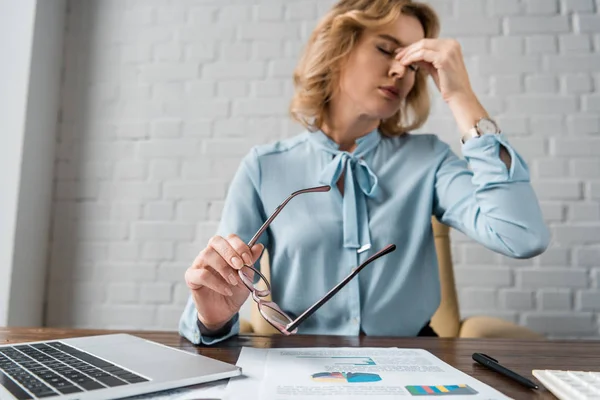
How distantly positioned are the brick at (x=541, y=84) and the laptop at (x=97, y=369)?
1.56 m

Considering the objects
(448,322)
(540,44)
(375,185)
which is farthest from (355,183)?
(540,44)

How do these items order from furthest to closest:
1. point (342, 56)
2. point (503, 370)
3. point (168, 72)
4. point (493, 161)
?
point (168, 72) < point (342, 56) < point (493, 161) < point (503, 370)

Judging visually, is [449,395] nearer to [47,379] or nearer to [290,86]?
[47,379]

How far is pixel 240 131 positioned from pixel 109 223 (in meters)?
0.62

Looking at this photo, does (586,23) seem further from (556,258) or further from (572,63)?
(556,258)

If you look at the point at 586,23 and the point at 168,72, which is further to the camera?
the point at 168,72

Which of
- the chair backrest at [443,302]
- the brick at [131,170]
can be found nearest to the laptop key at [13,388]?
the chair backrest at [443,302]

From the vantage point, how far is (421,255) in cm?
98

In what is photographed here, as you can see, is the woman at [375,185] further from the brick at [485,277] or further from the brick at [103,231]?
the brick at [103,231]

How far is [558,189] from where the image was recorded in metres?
1.53

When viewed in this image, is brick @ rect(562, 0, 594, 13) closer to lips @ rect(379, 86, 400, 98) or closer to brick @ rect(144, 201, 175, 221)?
lips @ rect(379, 86, 400, 98)

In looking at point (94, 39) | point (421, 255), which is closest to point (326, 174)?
point (421, 255)

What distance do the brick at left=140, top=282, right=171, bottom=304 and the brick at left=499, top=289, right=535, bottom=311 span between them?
3.96 feet

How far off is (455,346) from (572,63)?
139cm
